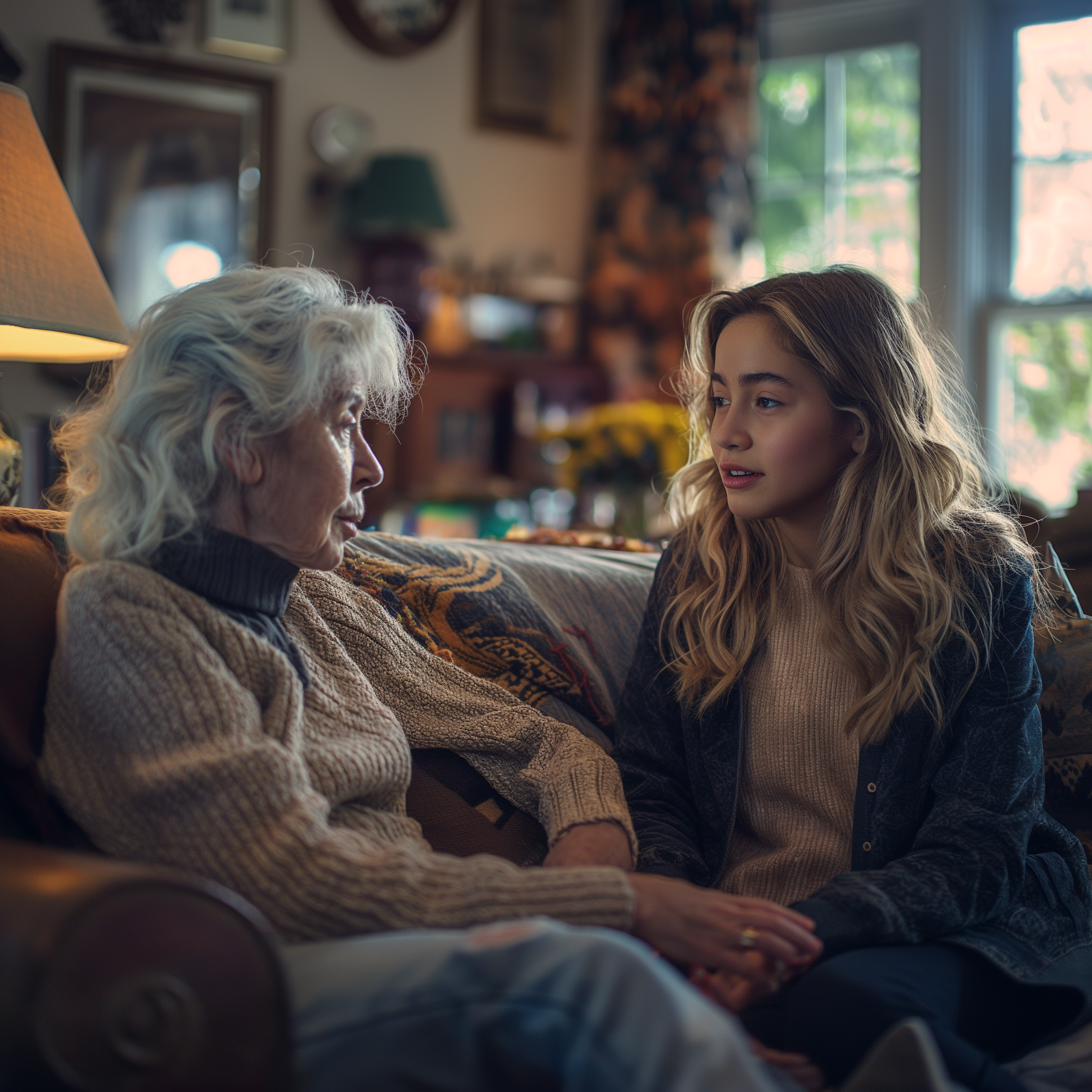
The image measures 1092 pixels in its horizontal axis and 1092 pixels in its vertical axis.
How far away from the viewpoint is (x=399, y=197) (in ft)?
12.8

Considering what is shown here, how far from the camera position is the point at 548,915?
1012 mm

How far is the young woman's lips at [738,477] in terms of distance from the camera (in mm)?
1400

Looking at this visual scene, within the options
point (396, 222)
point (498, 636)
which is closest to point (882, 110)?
point (396, 222)

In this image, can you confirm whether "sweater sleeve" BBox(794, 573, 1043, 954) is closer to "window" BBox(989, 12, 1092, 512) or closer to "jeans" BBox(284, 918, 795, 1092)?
"jeans" BBox(284, 918, 795, 1092)

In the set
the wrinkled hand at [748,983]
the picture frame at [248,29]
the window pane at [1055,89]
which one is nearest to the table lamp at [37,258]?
the wrinkled hand at [748,983]

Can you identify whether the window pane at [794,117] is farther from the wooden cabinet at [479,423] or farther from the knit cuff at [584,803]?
the knit cuff at [584,803]

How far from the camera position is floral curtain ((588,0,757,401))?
424cm

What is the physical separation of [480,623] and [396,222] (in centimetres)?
268

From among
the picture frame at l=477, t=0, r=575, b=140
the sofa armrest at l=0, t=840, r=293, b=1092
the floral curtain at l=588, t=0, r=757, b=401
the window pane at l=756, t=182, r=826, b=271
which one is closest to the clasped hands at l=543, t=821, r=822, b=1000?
the sofa armrest at l=0, t=840, r=293, b=1092

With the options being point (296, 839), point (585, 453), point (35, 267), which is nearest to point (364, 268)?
point (585, 453)

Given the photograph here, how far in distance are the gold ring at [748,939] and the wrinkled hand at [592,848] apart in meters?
0.21

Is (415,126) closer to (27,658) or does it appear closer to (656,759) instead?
(656,759)

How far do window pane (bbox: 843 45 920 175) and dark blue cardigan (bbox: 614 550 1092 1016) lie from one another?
132 inches

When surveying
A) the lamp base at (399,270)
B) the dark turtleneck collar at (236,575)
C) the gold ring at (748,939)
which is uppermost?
the lamp base at (399,270)
